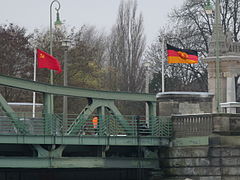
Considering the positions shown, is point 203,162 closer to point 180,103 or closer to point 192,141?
point 192,141

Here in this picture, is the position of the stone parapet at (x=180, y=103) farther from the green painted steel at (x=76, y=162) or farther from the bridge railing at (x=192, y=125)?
the green painted steel at (x=76, y=162)

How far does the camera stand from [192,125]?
3669cm

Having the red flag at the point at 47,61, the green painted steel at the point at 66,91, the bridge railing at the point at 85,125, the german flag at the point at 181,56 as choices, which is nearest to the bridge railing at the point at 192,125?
the bridge railing at the point at 85,125

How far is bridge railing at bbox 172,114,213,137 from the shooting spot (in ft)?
118

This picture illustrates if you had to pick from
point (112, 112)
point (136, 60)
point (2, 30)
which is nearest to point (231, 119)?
point (112, 112)

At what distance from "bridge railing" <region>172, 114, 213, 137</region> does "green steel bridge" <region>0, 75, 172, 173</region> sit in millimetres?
447

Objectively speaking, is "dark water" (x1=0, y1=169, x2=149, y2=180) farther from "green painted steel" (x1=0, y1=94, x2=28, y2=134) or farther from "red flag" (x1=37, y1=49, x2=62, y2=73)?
"red flag" (x1=37, y1=49, x2=62, y2=73)

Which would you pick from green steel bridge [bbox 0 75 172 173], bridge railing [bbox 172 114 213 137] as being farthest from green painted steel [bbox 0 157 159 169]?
bridge railing [bbox 172 114 213 137]

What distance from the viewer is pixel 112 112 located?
123 feet

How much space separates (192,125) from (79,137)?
505 cm

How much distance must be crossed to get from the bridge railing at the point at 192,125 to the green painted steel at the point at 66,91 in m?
1.99

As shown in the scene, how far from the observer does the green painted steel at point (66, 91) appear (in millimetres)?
34438

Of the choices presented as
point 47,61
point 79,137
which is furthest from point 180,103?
point 47,61

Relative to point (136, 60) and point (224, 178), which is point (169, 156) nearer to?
point (224, 178)
